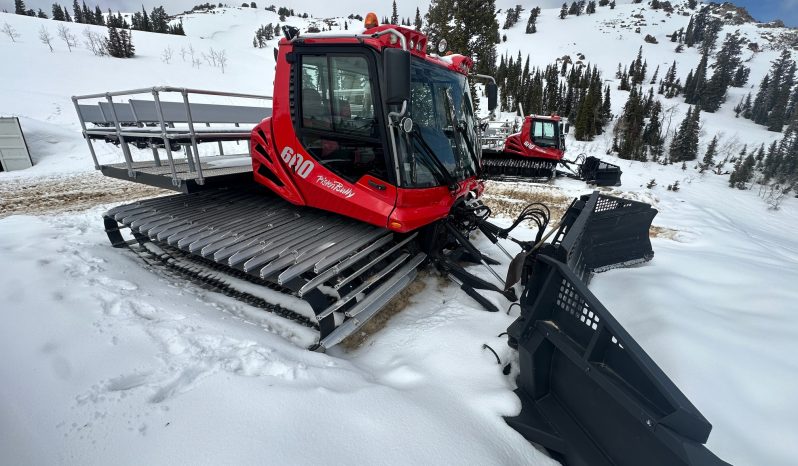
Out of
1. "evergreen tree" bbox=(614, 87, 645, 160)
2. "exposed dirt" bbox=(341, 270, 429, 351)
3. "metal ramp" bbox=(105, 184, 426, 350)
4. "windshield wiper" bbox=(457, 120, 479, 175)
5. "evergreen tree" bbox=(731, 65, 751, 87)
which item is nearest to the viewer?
"metal ramp" bbox=(105, 184, 426, 350)

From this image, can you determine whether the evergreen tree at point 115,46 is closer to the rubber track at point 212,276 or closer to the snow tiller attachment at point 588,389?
the rubber track at point 212,276

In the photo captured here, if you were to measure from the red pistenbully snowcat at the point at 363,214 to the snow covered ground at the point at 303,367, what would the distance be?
12.1 inches

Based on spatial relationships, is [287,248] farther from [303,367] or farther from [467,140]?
[467,140]

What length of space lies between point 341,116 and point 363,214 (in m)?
1.01

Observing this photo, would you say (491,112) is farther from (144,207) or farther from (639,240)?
(144,207)

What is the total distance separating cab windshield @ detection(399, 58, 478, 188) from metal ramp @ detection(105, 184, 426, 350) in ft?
2.46

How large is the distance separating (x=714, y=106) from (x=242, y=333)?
230ft

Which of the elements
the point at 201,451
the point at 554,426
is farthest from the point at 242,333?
the point at 554,426

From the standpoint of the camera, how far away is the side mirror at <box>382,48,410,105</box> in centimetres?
268

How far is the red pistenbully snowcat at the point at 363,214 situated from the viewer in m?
2.13

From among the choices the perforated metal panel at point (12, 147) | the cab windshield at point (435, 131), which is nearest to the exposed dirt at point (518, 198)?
the cab windshield at point (435, 131)

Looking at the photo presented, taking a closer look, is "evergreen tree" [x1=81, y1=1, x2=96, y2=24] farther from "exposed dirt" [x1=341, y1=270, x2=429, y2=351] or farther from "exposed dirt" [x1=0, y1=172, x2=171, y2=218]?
"exposed dirt" [x1=341, y1=270, x2=429, y2=351]

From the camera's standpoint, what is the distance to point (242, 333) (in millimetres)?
2832

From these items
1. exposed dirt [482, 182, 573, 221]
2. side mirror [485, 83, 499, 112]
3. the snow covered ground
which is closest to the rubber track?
the snow covered ground
